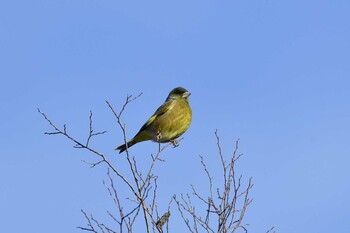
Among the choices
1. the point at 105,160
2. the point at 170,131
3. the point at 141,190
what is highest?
the point at 170,131

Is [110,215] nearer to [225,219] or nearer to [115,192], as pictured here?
[115,192]

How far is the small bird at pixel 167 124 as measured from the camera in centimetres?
1100

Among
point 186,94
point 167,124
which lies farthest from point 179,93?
point 167,124

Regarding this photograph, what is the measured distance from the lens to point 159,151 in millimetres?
7289

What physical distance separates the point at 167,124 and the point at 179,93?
3.56ft

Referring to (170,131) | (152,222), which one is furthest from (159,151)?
(170,131)

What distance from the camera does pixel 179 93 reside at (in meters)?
11.9

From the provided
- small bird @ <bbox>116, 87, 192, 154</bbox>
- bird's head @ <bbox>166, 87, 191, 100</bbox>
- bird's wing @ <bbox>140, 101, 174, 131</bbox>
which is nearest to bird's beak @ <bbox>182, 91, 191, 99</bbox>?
bird's head @ <bbox>166, 87, 191, 100</bbox>

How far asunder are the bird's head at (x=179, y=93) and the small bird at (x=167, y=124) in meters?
0.28

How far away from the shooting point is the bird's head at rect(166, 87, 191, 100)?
38.9 feet

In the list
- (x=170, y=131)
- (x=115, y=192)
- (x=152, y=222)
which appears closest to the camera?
(x=152, y=222)

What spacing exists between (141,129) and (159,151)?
12.9 ft

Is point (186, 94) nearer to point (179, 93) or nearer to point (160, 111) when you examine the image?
point (179, 93)

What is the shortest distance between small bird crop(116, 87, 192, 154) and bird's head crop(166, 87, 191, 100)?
276 millimetres
